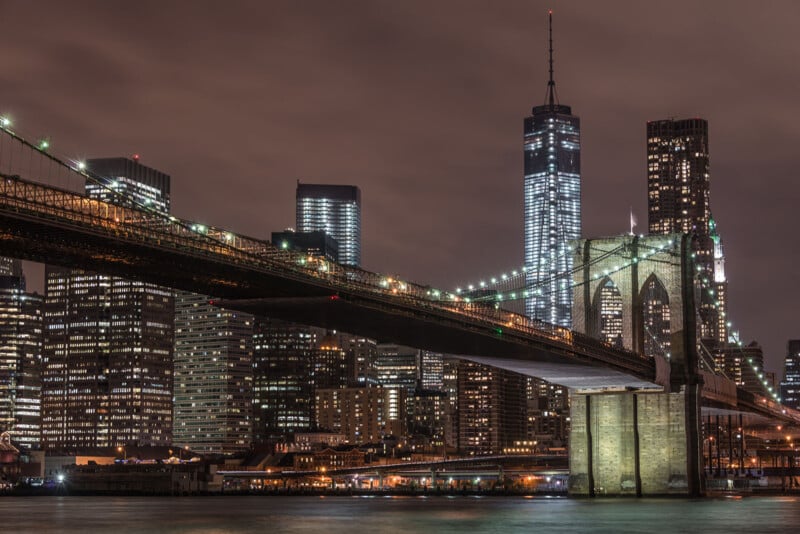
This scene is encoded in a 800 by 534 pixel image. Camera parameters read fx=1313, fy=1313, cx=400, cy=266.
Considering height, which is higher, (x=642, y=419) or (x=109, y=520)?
(x=642, y=419)

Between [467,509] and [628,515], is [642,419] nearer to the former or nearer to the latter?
[467,509]

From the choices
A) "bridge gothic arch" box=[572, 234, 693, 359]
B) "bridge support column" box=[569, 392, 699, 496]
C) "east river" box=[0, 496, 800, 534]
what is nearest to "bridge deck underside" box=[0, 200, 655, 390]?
"bridge support column" box=[569, 392, 699, 496]

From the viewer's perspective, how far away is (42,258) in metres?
47.8

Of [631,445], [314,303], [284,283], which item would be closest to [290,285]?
[284,283]

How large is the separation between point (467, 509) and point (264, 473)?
275 feet

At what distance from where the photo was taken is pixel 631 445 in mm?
74062

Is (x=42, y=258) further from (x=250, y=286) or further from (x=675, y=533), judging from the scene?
(x=675, y=533)

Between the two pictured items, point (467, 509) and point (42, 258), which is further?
point (467, 509)

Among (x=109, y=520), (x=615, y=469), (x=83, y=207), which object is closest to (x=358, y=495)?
(x=615, y=469)

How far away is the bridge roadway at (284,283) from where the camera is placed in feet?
145

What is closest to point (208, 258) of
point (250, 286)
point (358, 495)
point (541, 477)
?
point (250, 286)

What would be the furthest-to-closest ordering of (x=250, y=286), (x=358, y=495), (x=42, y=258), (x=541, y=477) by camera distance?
(x=541, y=477) → (x=358, y=495) → (x=250, y=286) → (x=42, y=258)

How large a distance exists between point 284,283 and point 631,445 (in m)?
29.3

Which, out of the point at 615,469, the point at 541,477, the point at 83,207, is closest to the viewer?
the point at 83,207
